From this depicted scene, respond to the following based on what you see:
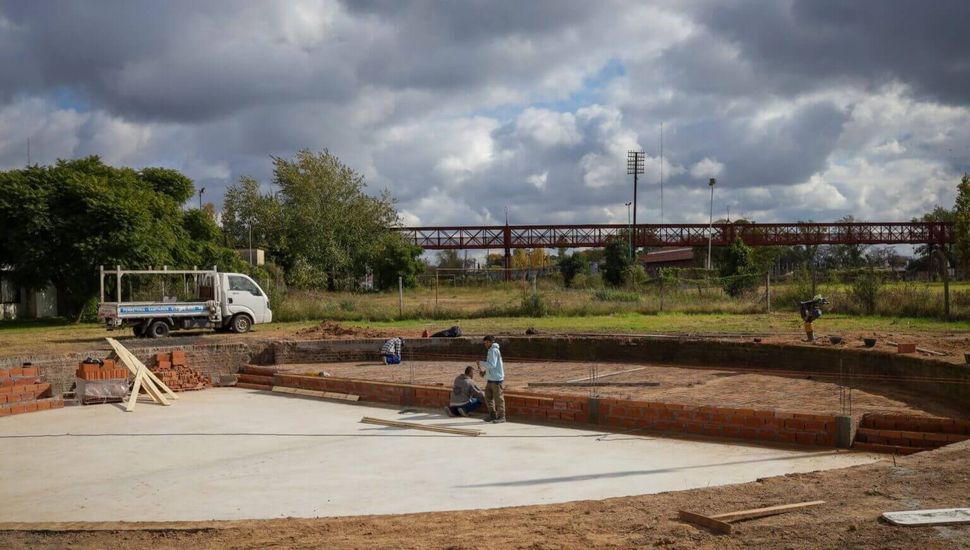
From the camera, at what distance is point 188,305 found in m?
22.4

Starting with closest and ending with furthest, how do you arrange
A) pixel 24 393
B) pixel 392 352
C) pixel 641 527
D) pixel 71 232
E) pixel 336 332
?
1. pixel 641 527
2. pixel 24 393
3. pixel 392 352
4. pixel 336 332
5. pixel 71 232

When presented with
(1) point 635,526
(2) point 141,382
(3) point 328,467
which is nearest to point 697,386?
(3) point 328,467

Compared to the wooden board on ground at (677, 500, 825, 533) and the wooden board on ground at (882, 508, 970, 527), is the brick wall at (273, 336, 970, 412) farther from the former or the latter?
the wooden board on ground at (677, 500, 825, 533)

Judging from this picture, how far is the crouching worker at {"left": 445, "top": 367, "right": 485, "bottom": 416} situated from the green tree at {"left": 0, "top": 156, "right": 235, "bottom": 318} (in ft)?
64.7

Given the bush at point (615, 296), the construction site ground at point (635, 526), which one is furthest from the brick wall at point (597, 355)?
the bush at point (615, 296)

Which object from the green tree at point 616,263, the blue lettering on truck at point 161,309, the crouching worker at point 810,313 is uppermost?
the green tree at point 616,263

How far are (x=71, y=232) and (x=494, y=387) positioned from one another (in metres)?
22.5

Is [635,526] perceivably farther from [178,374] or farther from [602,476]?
[178,374]

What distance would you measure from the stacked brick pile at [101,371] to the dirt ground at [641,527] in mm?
8536


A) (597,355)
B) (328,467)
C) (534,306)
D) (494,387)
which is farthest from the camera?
(534,306)

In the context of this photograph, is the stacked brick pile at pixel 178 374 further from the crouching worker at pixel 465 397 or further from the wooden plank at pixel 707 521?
the wooden plank at pixel 707 521

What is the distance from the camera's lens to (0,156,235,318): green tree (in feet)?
91.6

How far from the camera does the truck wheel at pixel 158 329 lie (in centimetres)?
2188

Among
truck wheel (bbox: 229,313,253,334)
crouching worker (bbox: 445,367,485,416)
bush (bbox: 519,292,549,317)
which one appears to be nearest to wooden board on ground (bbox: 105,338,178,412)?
crouching worker (bbox: 445,367,485,416)
